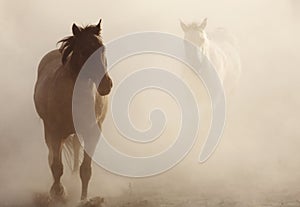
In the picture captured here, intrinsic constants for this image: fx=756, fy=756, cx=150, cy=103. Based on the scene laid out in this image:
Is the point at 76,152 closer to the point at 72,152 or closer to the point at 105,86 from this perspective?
the point at 72,152

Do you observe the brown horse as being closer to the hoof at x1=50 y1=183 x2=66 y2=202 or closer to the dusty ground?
the hoof at x1=50 y1=183 x2=66 y2=202

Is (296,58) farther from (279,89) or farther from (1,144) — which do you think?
(1,144)

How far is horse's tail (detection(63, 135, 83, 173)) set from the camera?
25.8 feet

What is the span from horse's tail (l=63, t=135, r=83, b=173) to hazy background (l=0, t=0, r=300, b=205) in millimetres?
307

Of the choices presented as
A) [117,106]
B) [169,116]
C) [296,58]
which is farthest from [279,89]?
[117,106]

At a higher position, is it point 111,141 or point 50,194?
point 111,141

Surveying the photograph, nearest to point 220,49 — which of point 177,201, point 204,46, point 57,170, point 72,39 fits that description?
point 204,46

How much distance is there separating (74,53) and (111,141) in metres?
2.67

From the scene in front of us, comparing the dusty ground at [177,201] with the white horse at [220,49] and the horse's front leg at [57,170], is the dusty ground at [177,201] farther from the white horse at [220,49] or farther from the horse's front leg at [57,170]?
the white horse at [220,49]

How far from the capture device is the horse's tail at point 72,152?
7875mm

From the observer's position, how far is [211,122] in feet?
32.3

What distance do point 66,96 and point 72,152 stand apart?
1.14 meters

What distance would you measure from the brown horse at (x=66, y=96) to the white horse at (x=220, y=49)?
2.69 meters

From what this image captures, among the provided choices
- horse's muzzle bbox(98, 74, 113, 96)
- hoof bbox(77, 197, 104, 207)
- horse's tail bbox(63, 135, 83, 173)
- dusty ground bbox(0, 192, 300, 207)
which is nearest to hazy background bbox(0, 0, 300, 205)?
dusty ground bbox(0, 192, 300, 207)
